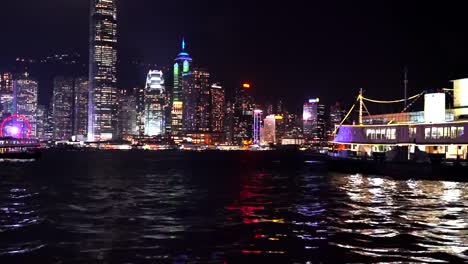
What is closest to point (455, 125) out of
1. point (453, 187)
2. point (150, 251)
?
point (453, 187)

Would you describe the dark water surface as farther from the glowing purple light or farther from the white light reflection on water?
the glowing purple light

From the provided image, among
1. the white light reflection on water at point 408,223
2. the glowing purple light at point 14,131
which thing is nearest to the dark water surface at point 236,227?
the white light reflection on water at point 408,223

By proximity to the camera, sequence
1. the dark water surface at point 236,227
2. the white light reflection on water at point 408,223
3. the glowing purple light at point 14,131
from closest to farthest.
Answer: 1. the dark water surface at point 236,227
2. the white light reflection on water at point 408,223
3. the glowing purple light at point 14,131

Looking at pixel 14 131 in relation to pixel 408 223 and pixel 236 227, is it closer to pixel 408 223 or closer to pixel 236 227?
pixel 236 227

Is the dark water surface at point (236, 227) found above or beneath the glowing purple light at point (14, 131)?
beneath

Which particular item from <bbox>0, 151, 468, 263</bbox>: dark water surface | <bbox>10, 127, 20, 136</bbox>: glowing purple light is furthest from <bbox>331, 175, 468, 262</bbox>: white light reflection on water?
<bbox>10, 127, 20, 136</bbox>: glowing purple light

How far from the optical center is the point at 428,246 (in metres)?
21.1

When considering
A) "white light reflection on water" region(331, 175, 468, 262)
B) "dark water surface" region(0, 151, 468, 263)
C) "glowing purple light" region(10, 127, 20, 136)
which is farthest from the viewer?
"glowing purple light" region(10, 127, 20, 136)

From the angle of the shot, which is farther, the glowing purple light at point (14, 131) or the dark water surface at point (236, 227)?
the glowing purple light at point (14, 131)

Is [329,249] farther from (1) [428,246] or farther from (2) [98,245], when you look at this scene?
(2) [98,245]

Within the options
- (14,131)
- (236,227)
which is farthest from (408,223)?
(14,131)

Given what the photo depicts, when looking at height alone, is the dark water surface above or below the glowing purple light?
below

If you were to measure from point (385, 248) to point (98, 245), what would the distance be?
11706 mm

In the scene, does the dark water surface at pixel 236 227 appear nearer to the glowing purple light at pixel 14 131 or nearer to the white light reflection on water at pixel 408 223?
the white light reflection on water at pixel 408 223
